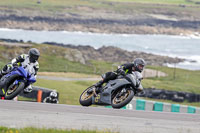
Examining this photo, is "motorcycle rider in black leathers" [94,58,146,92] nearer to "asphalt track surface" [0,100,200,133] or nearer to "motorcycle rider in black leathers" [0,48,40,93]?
"asphalt track surface" [0,100,200,133]

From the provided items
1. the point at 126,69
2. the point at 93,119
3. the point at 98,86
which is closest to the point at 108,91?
the point at 98,86

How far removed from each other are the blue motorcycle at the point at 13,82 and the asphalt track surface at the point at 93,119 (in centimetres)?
116

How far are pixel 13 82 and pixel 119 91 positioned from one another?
351cm

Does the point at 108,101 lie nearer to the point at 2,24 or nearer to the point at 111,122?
the point at 111,122

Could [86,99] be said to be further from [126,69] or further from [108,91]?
[126,69]

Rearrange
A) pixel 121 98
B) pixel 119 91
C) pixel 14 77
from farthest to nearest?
pixel 14 77, pixel 119 91, pixel 121 98

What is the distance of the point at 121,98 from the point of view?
13055 mm

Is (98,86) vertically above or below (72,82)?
above

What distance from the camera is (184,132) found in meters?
10.1

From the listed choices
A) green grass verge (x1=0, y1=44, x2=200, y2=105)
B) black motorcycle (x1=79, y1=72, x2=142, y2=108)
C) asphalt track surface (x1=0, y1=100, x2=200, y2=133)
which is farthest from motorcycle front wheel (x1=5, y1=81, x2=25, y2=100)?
green grass verge (x1=0, y1=44, x2=200, y2=105)

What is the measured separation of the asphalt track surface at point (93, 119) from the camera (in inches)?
405

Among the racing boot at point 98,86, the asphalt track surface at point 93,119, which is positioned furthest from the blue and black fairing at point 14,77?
the racing boot at point 98,86

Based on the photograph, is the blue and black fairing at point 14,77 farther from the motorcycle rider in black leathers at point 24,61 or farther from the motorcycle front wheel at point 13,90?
the motorcycle rider in black leathers at point 24,61

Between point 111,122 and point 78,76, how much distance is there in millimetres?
34041
